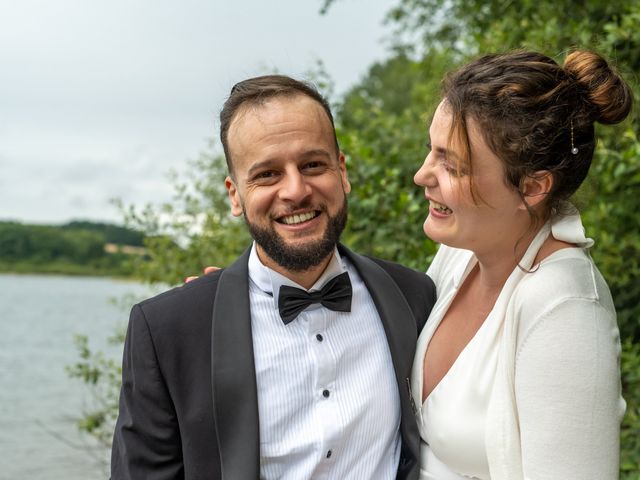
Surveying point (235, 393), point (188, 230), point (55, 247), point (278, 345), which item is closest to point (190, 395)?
point (235, 393)

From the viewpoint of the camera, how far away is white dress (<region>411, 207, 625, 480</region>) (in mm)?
2229

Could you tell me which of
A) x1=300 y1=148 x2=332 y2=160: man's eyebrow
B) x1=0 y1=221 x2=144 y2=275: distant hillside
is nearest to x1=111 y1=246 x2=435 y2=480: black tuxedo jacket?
x1=300 y1=148 x2=332 y2=160: man's eyebrow

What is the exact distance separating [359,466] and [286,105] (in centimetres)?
127

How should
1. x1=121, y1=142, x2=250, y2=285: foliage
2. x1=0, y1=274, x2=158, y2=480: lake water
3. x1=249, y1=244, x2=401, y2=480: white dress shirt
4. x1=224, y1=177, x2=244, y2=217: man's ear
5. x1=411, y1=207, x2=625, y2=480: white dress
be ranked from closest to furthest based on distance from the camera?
1. x1=411, y1=207, x2=625, y2=480: white dress
2. x1=249, y1=244, x2=401, y2=480: white dress shirt
3. x1=224, y1=177, x2=244, y2=217: man's ear
4. x1=121, y1=142, x2=250, y2=285: foliage
5. x1=0, y1=274, x2=158, y2=480: lake water

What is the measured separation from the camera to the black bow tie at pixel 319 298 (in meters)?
2.87

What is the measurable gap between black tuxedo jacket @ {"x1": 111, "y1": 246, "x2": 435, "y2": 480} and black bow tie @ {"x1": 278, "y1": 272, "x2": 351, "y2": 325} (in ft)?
0.51

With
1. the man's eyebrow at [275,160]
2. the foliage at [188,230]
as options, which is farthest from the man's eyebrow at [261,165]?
the foliage at [188,230]

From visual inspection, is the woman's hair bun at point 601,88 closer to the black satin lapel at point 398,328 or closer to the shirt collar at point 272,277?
the black satin lapel at point 398,328

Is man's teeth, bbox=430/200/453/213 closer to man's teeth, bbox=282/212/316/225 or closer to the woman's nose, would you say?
the woman's nose

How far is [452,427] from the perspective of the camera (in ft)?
8.66

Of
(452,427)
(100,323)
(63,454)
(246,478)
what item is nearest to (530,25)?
(452,427)

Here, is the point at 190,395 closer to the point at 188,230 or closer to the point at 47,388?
the point at 188,230

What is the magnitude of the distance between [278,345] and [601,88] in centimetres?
134

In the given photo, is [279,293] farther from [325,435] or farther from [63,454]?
[63,454]
